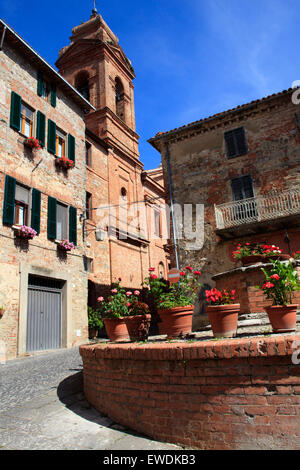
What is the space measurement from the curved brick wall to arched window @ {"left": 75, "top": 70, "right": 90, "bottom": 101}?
21336mm

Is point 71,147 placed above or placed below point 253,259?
above

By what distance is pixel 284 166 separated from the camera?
46.4 feet

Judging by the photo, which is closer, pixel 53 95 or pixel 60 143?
pixel 53 95

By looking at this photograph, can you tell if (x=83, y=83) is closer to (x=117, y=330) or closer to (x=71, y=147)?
(x=71, y=147)

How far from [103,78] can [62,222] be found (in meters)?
12.1

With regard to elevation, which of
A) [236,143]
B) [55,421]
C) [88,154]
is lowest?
[55,421]

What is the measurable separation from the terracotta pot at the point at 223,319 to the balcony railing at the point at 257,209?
9.96m

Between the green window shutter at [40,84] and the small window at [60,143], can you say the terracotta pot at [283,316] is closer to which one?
the small window at [60,143]

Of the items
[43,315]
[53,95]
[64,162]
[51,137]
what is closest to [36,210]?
[64,162]

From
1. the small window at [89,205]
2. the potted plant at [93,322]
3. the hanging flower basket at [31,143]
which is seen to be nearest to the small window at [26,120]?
the hanging flower basket at [31,143]

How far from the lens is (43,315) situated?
11.2m

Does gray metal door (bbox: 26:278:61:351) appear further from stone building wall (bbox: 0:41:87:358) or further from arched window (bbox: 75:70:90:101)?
arched window (bbox: 75:70:90:101)

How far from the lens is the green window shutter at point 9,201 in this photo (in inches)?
395

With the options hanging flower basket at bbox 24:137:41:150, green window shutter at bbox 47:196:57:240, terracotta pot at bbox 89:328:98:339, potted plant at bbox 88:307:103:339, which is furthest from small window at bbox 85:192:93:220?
terracotta pot at bbox 89:328:98:339
